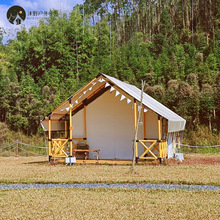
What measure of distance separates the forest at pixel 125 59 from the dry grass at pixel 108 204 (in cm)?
1455

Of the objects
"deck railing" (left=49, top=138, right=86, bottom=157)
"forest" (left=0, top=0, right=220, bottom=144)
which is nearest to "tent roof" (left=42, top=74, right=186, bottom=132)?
"deck railing" (left=49, top=138, right=86, bottom=157)

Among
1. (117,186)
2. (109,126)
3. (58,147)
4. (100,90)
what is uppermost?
(100,90)

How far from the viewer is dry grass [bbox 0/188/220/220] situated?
6020 mm

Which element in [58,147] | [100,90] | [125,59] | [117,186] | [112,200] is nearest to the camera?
[112,200]

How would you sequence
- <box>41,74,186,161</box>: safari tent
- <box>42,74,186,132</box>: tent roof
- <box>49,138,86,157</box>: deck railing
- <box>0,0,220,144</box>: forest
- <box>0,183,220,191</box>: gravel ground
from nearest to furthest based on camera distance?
<box>0,183,220,191</box>: gravel ground → <box>42,74,186,132</box>: tent roof → <box>49,138,86,157</box>: deck railing → <box>41,74,186,161</box>: safari tent → <box>0,0,220,144</box>: forest

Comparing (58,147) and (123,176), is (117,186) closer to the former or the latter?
(123,176)

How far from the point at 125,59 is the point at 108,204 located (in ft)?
72.4

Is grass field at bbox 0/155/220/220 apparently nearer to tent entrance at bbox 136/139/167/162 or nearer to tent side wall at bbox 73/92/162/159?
tent entrance at bbox 136/139/167/162

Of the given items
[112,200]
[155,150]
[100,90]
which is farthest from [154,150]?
[112,200]

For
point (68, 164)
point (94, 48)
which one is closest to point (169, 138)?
point (68, 164)

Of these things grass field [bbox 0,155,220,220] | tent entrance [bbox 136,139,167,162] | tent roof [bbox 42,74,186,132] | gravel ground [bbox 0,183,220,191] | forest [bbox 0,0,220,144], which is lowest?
gravel ground [bbox 0,183,220,191]

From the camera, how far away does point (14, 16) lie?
1941 cm

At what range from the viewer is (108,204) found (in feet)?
22.5

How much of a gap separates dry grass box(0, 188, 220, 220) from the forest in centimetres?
1455
